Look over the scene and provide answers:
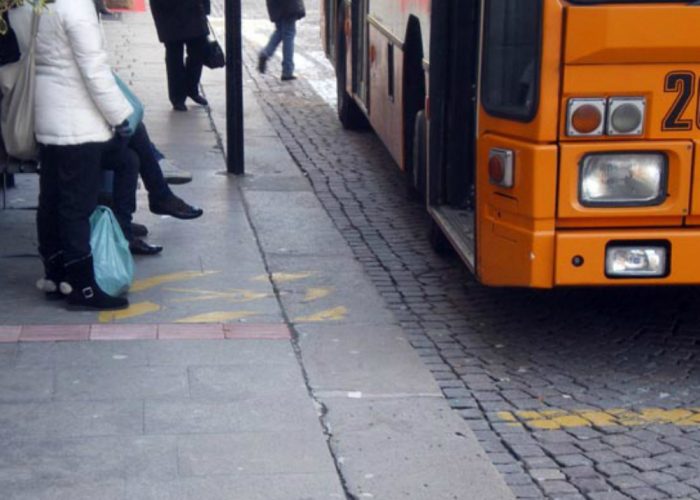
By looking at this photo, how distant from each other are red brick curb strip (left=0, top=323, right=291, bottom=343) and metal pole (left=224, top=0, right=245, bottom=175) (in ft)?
13.2

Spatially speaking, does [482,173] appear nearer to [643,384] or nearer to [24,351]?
[643,384]

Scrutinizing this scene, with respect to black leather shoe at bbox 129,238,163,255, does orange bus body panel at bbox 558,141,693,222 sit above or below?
above

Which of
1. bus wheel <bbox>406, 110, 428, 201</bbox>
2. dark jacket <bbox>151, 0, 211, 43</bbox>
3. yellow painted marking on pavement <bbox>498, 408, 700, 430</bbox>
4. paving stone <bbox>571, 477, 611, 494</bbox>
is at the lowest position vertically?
yellow painted marking on pavement <bbox>498, 408, 700, 430</bbox>

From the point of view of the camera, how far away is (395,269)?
338 inches


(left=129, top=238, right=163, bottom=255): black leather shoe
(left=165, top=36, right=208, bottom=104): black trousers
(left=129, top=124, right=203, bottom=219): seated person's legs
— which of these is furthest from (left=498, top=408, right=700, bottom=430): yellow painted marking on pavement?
(left=165, top=36, right=208, bottom=104): black trousers

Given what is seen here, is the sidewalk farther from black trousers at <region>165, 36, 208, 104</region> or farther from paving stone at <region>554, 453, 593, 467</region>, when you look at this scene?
black trousers at <region>165, 36, 208, 104</region>

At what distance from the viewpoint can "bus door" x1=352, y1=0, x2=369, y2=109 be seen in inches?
447

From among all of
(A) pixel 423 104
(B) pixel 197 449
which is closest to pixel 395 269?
(A) pixel 423 104

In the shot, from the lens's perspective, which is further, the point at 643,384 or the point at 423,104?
the point at 423,104

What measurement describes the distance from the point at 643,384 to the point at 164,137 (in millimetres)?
7175

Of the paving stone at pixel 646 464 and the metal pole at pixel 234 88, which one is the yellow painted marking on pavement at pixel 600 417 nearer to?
the paving stone at pixel 646 464

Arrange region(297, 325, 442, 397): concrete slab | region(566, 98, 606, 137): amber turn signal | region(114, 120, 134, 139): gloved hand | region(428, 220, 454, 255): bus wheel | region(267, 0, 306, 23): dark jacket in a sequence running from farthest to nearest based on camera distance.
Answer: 1. region(267, 0, 306, 23): dark jacket
2. region(428, 220, 454, 255): bus wheel
3. region(114, 120, 134, 139): gloved hand
4. region(297, 325, 442, 397): concrete slab
5. region(566, 98, 606, 137): amber turn signal

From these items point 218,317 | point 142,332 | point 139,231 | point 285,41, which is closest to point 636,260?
point 218,317

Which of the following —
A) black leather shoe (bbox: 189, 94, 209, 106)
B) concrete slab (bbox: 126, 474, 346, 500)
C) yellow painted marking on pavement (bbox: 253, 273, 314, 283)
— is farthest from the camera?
black leather shoe (bbox: 189, 94, 209, 106)
